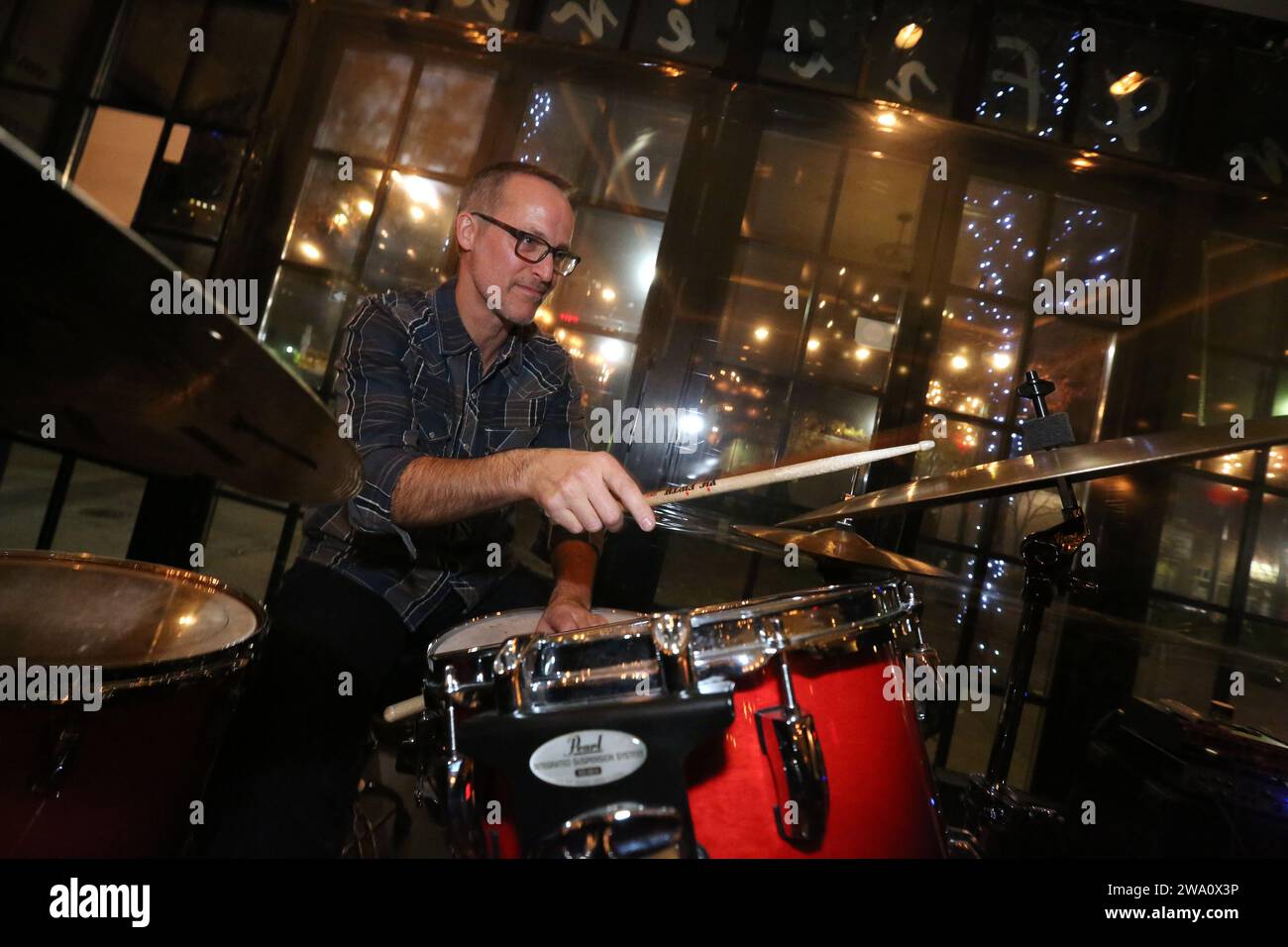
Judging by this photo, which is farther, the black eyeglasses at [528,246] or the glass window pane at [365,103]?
the glass window pane at [365,103]

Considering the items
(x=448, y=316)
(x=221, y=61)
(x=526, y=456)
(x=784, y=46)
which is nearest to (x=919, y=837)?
(x=526, y=456)

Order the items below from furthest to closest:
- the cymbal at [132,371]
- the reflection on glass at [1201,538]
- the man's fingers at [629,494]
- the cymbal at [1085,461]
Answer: the reflection on glass at [1201,538] → the cymbal at [1085,461] → the man's fingers at [629,494] → the cymbal at [132,371]

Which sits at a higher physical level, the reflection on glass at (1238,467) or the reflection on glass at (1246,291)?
the reflection on glass at (1246,291)

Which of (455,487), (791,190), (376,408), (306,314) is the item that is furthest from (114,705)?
(791,190)

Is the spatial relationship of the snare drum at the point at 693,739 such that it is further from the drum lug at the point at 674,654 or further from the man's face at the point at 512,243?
the man's face at the point at 512,243

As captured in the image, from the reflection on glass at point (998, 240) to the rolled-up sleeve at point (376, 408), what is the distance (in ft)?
7.36

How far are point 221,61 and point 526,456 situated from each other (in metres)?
2.91

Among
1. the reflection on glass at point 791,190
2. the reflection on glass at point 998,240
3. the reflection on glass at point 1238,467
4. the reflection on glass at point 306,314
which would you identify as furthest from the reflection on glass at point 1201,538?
the reflection on glass at point 306,314

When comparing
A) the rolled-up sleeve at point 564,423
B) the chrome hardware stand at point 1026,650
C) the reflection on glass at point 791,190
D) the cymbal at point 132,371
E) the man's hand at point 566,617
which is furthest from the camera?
the reflection on glass at point 791,190

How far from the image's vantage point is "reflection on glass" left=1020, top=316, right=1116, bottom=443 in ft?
7.67

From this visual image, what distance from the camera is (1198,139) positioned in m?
2.35

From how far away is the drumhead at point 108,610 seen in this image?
3.53 feet

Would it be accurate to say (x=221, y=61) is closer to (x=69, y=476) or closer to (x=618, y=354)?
(x=69, y=476)

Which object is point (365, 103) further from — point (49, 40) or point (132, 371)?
point (132, 371)
